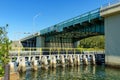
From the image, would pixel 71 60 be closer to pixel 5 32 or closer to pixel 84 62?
pixel 84 62

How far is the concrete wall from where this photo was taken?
129 ft

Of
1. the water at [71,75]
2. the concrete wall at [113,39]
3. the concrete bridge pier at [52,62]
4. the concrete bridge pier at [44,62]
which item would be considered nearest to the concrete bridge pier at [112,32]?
the concrete wall at [113,39]

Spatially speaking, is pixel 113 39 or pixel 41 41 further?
pixel 41 41

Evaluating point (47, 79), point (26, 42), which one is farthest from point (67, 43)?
point (47, 79)

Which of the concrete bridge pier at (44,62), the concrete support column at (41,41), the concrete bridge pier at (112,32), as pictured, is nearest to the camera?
the concrete bridge pier at (112,32)

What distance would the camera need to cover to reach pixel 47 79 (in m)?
30.4

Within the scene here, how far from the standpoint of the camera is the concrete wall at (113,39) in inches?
1554

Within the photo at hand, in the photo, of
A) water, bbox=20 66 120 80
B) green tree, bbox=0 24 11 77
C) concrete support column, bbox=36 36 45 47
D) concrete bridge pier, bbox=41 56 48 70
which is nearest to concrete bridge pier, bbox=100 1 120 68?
water, bbox=20 66 120 80

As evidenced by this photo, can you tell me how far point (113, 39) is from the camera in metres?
40.9

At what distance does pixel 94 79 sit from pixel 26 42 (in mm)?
75765

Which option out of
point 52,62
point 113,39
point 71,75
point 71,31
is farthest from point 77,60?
point 71,31

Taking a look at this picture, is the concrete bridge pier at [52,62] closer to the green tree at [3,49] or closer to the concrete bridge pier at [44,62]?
the concrete bridge pier at [44,62]

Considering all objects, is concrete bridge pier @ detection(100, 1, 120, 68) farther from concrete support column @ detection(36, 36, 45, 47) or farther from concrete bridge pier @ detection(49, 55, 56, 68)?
concrete support column @ detection(36, 36, 45, 47)

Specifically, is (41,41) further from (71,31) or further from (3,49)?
(3,49)
